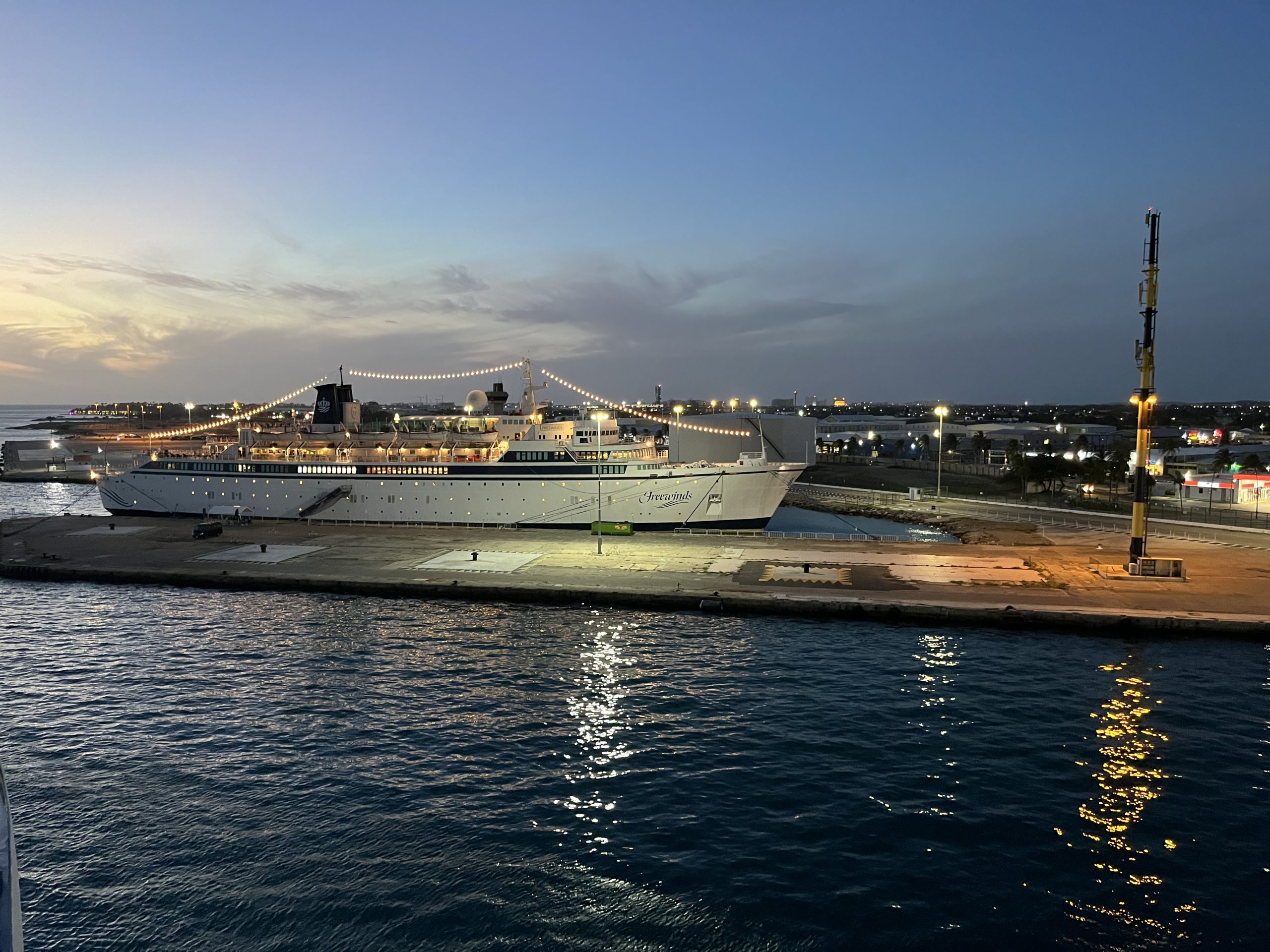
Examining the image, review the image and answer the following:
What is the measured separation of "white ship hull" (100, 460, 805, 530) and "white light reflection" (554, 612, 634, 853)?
21.0 meters

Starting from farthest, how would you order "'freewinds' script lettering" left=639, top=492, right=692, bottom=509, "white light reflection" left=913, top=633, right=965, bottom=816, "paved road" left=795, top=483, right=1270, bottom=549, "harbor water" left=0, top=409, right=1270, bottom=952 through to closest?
"'freewinds' script lettering" left=639, top=492, right=692, bottom=509
"paved road" left=795, top=483, right=1270, bottom=549
"white light reflection" left=913, top=633, right=965, bottom=816
"harbor water" left=0, top=409, right=1270, bottom=952

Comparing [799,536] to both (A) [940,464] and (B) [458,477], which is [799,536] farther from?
(B) [458,477]

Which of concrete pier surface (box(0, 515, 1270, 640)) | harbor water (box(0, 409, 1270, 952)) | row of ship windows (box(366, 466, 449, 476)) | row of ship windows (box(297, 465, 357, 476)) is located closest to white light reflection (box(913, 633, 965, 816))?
harbor water (box(0, 409, 1270, 952))

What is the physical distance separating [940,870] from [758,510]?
36491 mm

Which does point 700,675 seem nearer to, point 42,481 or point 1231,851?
point 1231,851

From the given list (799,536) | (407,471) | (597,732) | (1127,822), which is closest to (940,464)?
(799,536)

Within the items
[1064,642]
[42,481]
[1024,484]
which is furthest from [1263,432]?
[42,481]

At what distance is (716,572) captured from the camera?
35.0 metres

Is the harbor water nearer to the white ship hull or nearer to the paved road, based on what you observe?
the paved road

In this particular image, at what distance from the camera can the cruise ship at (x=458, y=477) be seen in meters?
48.3

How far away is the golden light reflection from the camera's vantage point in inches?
475

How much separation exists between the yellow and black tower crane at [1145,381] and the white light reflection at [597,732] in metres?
23.0

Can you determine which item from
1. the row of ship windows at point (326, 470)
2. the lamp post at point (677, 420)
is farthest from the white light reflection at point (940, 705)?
the row of ship windows at point (326, 470)

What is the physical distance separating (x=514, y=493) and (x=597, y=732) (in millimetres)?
32086
